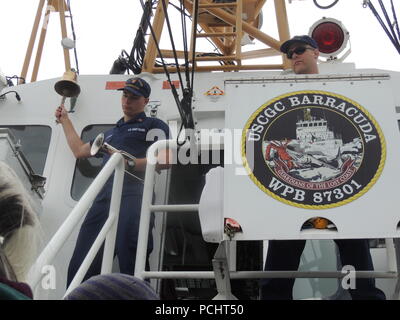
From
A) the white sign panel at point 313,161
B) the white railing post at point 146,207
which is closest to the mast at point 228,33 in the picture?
the white railing post at point 146,207

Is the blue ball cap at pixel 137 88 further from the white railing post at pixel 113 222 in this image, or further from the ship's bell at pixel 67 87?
the white railing post at pixel 113 222

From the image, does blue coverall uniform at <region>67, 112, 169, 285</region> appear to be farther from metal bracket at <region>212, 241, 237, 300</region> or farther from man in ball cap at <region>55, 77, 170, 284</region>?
metal bracket at <region>212, 241, 237, 300</region>

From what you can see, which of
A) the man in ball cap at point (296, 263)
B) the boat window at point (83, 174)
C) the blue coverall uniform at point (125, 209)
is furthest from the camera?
the boat window at point (83, 174)

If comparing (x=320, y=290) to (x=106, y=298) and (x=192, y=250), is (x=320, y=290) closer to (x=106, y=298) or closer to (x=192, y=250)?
(x=192, y=250)

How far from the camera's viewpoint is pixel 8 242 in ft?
3.92

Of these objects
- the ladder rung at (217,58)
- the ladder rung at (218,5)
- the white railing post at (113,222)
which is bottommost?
the white railing post at (113,222)

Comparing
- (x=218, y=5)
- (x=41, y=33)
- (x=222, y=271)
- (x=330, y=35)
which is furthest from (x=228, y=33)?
(x=222, y=271)

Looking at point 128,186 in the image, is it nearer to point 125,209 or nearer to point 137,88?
point 125,209

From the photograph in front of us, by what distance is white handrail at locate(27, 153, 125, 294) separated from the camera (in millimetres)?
2144

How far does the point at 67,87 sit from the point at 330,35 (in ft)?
7.71

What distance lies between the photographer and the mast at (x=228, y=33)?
500 centimetres

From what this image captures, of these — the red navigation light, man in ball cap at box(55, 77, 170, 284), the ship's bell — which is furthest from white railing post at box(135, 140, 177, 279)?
the red navigation light

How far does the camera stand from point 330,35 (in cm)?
530
